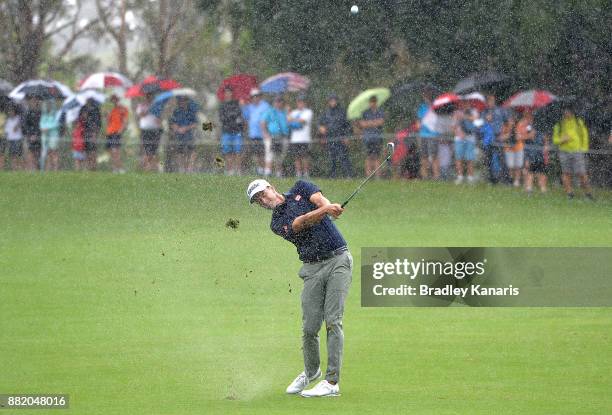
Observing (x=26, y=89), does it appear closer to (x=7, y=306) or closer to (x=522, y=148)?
(x=522, y=148)

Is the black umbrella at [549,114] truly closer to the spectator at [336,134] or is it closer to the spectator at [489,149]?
the spectator at [489,149]

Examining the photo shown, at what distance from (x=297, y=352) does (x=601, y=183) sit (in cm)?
1464

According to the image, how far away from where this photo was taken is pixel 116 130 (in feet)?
92.6

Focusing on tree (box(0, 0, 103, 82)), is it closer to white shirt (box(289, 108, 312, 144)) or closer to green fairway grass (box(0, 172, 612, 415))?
green fairway grass (box(0, 172, 612, 415))

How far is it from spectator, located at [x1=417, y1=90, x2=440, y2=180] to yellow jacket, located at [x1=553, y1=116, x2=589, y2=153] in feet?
7.79

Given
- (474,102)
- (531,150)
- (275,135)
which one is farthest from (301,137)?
(531,150)

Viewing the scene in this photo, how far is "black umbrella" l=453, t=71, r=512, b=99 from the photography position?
89.6 feet

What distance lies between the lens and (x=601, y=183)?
90.4 ft

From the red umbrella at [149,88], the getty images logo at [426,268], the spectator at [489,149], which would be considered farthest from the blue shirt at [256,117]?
the getty images logo at [426,268]

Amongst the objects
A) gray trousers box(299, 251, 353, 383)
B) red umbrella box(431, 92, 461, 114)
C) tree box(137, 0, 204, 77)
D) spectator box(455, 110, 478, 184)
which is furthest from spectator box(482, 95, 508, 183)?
gray trousers box(299, 251, 353, 383)

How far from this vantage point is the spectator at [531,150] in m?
25.8

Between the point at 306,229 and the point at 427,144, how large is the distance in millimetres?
15951

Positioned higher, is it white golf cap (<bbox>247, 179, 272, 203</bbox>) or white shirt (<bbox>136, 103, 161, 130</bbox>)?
white shirt (<bbox>136, 103, 161, 130</bbox>)

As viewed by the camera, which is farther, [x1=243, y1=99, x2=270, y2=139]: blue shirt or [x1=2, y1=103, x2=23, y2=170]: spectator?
[x1=2, y1=103, x2=23, y2=170]: spectator
